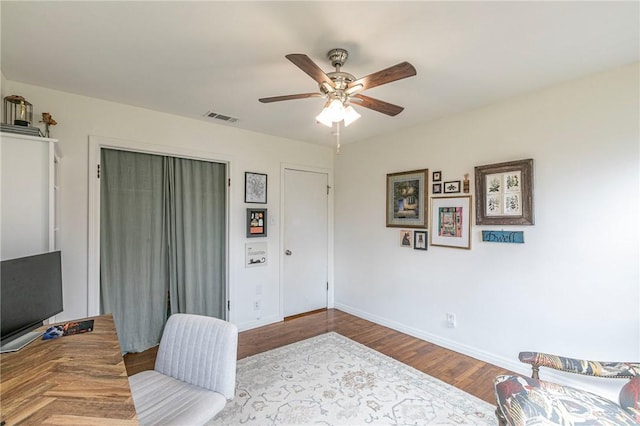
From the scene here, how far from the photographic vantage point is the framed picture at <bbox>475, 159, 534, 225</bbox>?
2.57 metres

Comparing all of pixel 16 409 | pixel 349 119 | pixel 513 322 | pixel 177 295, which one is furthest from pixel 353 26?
pixel 177 295

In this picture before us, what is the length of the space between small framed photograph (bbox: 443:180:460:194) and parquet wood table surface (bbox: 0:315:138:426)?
3.04m

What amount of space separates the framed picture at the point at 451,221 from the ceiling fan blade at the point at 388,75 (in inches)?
70.5

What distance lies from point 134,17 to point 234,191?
2148 mm

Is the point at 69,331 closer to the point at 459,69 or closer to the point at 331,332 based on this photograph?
the point at 331,332

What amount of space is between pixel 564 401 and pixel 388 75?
6.43 ft

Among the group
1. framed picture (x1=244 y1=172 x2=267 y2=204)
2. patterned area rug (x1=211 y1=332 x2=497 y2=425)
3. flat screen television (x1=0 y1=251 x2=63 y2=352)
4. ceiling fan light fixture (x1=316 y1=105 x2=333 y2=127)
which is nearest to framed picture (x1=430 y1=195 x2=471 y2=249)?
patterned area rug (x1=211 y1=332 x2=497 y2=425)

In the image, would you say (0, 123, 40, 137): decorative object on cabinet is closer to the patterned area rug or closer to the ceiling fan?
the ceiling fan

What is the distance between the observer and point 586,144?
90.8 inches

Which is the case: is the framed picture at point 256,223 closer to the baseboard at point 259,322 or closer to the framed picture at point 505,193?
the baseboard at point 259,322

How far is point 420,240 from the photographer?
341 centimetres

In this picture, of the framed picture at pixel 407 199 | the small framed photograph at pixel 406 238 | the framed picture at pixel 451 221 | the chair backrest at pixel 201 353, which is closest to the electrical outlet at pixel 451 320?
the framed picture at pixel 451 221

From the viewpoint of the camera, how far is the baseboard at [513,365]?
221cm

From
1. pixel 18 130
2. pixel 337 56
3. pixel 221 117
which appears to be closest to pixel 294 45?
pixel 337 56
